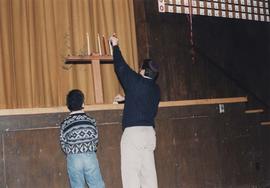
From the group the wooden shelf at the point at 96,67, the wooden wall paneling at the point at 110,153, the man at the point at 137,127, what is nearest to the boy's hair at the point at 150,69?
the man at the point at 137,127

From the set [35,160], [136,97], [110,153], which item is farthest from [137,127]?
[35,160]

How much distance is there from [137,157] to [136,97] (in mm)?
548

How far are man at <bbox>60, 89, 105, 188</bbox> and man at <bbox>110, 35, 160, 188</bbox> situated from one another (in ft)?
1.01

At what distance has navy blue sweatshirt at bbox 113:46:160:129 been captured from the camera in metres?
4.53

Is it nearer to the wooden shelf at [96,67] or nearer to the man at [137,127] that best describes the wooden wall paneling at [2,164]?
the man at [137,127]

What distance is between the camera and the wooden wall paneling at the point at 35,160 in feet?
14.8

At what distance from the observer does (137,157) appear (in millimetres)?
4527

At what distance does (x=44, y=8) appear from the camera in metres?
6.21

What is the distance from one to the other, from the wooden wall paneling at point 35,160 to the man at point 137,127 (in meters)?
0.66

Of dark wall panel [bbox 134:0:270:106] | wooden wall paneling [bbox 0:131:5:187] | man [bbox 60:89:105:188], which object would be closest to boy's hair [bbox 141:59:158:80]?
man [bbox 60:89:105:188]

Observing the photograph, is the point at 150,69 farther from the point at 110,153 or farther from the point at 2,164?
the point at 2,164

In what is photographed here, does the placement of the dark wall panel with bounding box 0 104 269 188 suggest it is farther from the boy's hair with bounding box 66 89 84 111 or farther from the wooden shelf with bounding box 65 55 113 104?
the boy's hair with bounding box 66 89 84 111

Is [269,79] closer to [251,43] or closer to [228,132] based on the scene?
[251,43]

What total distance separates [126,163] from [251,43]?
4.35 m
